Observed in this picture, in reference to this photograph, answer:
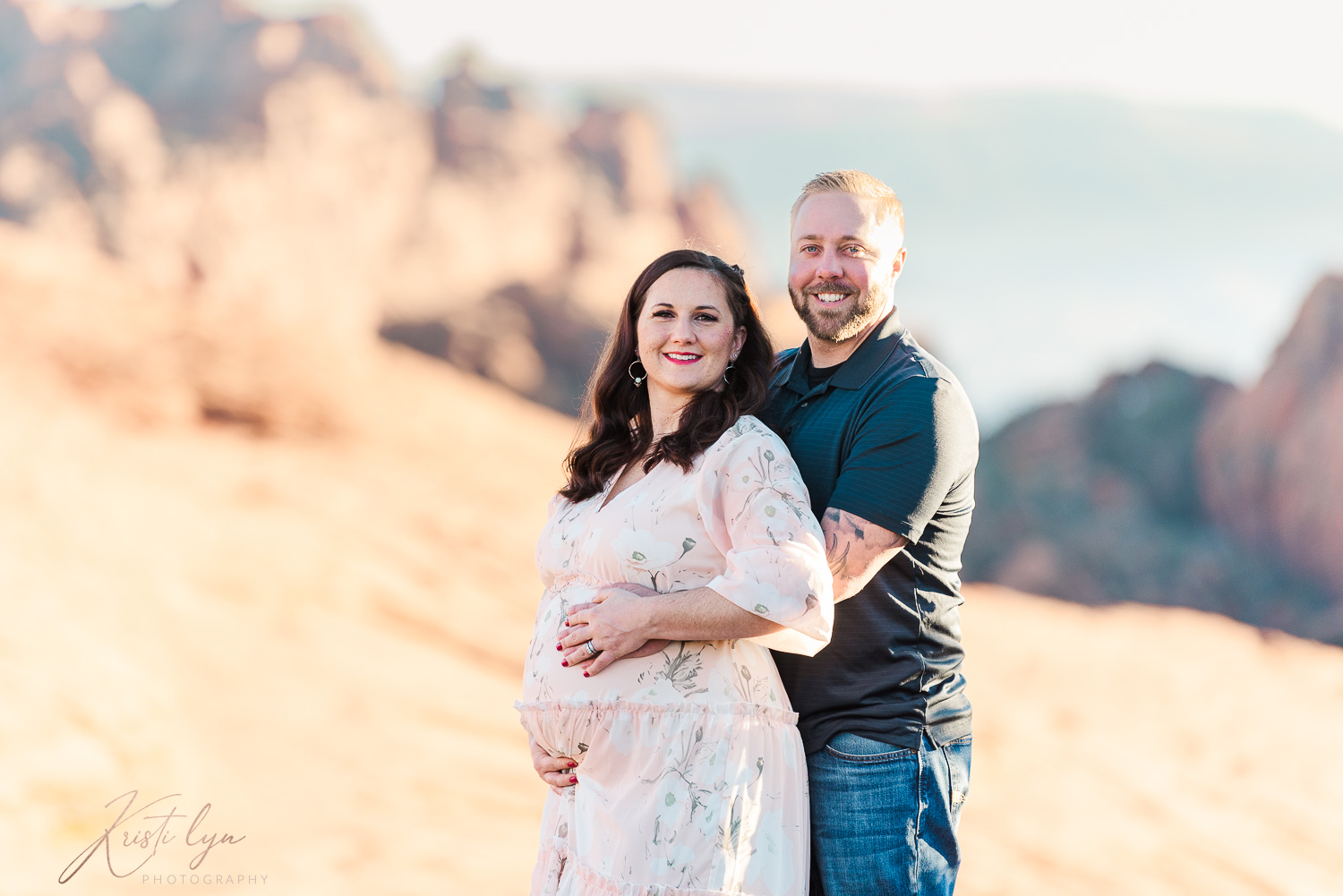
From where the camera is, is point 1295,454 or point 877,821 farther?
point 1295,454

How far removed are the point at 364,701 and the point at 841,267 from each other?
4.36 meters

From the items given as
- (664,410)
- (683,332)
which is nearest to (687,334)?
(683,332)

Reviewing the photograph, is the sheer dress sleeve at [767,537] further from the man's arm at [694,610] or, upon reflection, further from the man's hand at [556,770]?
the man's hand at [556,770]

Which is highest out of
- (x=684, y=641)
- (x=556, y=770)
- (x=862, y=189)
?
(x=862, y=189)

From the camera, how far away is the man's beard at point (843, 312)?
241cm

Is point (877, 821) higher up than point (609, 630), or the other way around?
point (609, 630)

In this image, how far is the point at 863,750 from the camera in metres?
2.16

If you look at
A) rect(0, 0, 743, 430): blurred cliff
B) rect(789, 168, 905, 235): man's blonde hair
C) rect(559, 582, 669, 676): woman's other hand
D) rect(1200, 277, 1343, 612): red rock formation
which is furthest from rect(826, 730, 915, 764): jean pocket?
rect(0, 0, 743, 430): blurred cliff

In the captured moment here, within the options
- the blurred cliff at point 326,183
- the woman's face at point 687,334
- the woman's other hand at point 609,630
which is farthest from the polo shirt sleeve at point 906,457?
the blurred cliff at point 326,183

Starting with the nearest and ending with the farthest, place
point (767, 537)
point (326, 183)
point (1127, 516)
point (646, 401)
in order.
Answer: point (767, 537)
point (646, 401)
point (1127, 516)
point (326, 183)

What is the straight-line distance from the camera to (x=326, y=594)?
22.7 feet

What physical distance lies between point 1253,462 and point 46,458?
16.1 metres

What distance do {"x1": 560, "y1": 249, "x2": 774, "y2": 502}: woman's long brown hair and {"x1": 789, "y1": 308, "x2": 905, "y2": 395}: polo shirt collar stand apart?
118 millimetres

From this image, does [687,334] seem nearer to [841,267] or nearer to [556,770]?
[841,267]
